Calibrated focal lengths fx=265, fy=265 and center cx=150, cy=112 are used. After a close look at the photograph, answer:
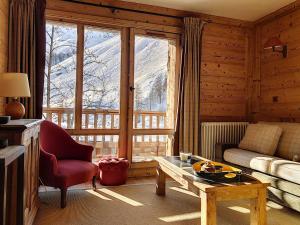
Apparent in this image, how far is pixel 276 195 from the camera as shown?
276cm

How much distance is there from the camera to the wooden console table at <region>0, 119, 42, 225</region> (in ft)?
5.80

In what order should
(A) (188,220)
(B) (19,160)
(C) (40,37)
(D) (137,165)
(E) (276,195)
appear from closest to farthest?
(B) (19,160) < (A) (188,220) < (E) (276,195) < (C) (40,37) < (D) (137,165)

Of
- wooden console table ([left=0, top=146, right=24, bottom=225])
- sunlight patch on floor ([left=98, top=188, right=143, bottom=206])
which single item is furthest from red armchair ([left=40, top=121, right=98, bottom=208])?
wooden console table ([left=0, top=146, right=24, bottom=225])

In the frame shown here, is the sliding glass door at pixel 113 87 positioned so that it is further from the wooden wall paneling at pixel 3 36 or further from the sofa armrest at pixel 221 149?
the sofa armrest at pixel 221 149

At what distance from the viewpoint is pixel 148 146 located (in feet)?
14.0

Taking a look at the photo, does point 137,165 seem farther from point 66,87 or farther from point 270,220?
point 270,220

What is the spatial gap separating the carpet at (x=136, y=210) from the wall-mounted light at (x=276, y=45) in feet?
7.14

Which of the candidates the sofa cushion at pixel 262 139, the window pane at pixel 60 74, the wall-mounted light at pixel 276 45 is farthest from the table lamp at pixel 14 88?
the wall-mounted light at pixel 276 45

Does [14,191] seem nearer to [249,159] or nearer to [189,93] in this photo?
[249,159]

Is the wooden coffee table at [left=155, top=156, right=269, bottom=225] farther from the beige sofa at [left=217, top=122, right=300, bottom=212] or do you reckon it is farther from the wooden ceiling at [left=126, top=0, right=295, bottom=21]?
the wooden ceiling at [left=126, top=0, right=295, bottom=21]

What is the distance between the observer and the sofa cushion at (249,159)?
295 cm

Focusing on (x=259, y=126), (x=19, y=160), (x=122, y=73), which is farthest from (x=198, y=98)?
(x=19, y=160)

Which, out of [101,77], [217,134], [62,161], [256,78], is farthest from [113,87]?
[256,78]

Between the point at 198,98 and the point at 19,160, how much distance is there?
286cm
